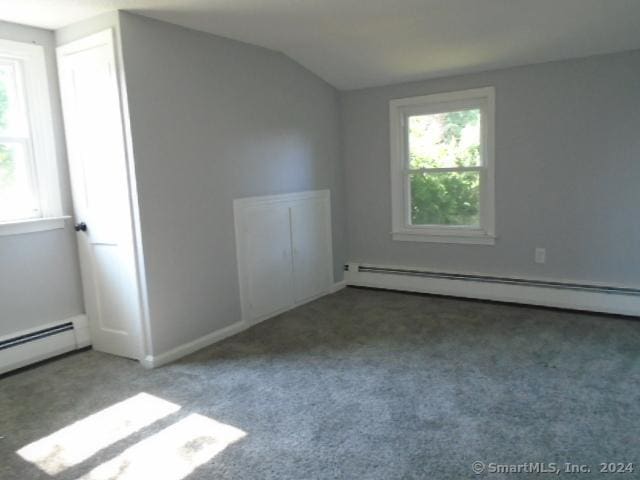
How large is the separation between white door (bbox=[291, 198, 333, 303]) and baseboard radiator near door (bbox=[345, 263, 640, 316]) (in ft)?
1.49

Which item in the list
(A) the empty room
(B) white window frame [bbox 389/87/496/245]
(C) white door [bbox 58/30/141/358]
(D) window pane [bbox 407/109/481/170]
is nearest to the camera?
(A) the empty room

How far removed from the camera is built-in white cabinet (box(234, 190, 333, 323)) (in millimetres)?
3895

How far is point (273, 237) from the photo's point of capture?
13.6 feet

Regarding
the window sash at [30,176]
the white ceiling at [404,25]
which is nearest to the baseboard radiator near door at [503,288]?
the white ceiling at [404,25]

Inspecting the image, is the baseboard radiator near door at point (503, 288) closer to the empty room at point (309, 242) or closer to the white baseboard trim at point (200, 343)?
the empty room at point (309, 242)

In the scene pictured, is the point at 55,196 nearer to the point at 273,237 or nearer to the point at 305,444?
the point at 273,237

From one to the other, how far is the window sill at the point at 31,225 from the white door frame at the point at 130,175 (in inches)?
26.6

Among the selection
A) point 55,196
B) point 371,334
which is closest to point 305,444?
point 371,334

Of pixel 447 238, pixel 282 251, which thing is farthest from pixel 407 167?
pixel 282 251

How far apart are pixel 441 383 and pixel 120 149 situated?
7.99 feet

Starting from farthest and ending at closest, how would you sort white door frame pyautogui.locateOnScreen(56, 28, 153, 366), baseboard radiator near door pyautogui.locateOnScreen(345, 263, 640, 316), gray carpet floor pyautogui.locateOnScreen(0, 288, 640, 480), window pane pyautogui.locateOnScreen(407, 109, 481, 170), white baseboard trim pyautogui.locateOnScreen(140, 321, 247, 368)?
window pane pyautogui.locateOnScreen(407, 109, 481, 170) < baseboard radiator near door pyautogui.locateOnScreen(345, 263, 640, 316) < white baseboard trim pyautogui.locateOnScreen(140, 321, 247, 368) < white door frame pyautogui.locateOnScreen(56, 28, 153, 366) < gray carpet floor pyautogui.locateOnScreen(0, 288, 640, 480)

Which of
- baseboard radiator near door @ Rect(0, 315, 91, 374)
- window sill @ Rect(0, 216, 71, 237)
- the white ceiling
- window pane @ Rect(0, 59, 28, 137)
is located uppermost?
the white ceiling

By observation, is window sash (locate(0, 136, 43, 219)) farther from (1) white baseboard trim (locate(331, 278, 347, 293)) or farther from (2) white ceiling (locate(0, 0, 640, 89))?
(1) white baseboard trim (locate(331, 278, 347, 293))

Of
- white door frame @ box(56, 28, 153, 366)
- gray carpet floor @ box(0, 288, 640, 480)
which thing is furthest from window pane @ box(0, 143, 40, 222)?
gray carpet floor @ box(0, 288, 640, 480)
